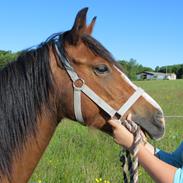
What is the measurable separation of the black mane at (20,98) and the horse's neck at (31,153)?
0.05 m

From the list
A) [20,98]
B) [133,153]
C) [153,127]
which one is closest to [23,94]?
[20,98]

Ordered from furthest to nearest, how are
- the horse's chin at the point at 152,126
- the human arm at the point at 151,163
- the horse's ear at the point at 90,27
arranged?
1. the horse's ear at the point at 90,27
2. the horse's chin at the point at 152,126
3. the human arm at the point at 151,163

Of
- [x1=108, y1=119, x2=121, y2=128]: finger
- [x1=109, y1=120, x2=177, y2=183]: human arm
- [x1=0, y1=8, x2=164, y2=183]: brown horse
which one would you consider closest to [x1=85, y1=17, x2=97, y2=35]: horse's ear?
[x1=0, y1=8, x2=164, y2=183]: brown horse

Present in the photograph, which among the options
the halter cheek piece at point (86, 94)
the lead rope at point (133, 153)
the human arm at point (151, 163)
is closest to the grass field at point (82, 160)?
the lead rope at point (133, 153)

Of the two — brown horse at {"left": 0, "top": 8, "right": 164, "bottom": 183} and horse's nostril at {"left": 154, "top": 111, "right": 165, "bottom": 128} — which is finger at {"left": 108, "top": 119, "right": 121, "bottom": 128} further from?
horse's nostril at {"left": 154, "top": 111, "right": 165, "bottom": 128}

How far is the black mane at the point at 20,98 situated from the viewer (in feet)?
8.40

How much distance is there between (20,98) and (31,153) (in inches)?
15.9

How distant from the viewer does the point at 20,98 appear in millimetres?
2600

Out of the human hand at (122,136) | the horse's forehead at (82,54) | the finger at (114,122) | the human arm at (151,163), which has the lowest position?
the human arm at (151,163)

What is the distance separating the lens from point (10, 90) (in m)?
2.59

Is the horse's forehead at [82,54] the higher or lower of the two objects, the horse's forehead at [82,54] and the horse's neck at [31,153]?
the higher

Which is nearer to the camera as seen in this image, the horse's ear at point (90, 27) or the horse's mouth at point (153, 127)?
the horse's mouth at point (153, 127)

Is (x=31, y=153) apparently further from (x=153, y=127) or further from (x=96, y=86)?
(x=153, y=127)

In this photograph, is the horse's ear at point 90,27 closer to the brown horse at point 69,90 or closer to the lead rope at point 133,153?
the brown horse at point 69,90
